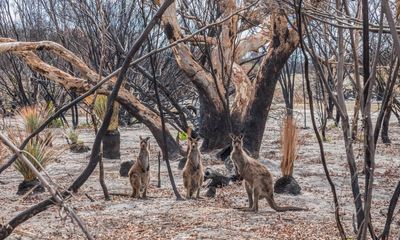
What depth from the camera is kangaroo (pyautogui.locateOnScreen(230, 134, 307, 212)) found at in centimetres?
700

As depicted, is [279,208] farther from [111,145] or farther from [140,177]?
[111,145]

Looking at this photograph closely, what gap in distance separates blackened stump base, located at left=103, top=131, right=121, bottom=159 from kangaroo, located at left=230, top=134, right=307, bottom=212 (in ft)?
17.4

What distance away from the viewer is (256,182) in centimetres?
710

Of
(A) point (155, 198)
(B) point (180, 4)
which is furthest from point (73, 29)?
(A) point (155, 198)

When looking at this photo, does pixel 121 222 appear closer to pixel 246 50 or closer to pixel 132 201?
pixel 132 201

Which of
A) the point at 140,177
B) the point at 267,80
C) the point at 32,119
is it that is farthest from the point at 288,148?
the point at 32,119

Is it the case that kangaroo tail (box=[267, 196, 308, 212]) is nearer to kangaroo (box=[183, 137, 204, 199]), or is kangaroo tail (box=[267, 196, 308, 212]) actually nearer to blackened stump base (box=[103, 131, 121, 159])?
kangaroo (box=[183, 137, 204, 199])

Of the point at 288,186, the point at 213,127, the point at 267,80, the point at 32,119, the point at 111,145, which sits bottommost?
the point at 288,186

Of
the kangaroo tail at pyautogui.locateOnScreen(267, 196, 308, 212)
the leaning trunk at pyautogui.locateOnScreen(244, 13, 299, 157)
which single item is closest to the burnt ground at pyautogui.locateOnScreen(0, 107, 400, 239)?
the kangaroo tail at pyautogui.locateOnScreen(267, 196, 308, 212)

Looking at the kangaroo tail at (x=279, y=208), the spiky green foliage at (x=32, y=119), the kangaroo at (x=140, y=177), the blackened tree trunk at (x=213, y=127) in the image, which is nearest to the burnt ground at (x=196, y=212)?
the kangaroo tail at (x=279, y=208)

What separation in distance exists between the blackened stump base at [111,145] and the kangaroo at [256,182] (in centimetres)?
529

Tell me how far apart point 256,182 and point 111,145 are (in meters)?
5.83

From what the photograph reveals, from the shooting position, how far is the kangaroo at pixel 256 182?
23.0ft

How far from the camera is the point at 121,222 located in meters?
6.48
